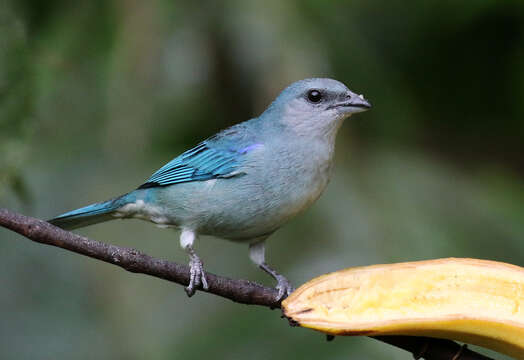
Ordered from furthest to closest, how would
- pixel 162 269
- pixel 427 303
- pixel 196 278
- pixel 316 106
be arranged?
pixel 316 106
pixel 196 278
pixel 162 269
pixel 427 303

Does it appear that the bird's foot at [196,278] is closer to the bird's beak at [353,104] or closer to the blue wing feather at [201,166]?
the blue wing feather at [201,166]

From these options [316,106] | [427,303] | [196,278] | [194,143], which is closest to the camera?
[427,303]

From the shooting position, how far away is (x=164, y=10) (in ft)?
11.9

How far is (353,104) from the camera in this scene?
281 cm

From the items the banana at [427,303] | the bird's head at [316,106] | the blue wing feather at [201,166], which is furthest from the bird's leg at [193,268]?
the bird's head at [316,106]

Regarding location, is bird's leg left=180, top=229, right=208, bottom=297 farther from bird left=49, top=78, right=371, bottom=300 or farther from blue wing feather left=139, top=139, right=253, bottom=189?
blue wing feather left=139, top=139, right=253, bottom=189

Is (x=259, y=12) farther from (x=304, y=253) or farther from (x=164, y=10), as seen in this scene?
(x=304, y=253)

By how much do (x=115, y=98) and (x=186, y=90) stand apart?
0.37 m

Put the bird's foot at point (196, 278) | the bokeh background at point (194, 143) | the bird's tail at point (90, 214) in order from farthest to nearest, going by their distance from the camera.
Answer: the bokeh background at point (194, 143), the bird's tail at point (90, 214), the bird's foot at point (196, 278)

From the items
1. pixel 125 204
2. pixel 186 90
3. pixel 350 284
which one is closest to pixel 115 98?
pixel 186 90

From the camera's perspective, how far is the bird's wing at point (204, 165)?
2928 mm

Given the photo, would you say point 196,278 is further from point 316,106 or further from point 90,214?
point 316,106

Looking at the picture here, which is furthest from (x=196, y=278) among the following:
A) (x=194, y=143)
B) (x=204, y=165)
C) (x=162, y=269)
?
(x=194, y=143)

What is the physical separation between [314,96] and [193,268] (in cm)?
85
